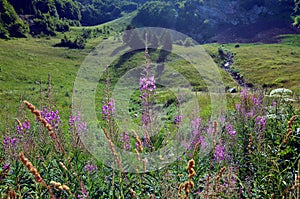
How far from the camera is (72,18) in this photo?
399 ft

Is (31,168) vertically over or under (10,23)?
under

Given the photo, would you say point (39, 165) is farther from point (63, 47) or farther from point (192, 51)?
point (63, 47)

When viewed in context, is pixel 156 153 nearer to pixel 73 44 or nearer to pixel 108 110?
pixel 108 110

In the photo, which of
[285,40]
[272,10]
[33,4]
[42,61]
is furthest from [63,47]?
[272,10]

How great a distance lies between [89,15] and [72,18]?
83.6 feet

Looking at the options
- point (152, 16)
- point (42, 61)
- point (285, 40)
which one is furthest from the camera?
point (152, 16)

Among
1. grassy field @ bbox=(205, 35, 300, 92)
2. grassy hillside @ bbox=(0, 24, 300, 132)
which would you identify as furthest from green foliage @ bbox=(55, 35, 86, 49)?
grassy field @ bbox=(205, 35, 300, 92)

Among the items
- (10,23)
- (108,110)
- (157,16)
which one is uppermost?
(157,16)

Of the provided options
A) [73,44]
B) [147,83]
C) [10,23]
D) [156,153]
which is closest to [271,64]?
[73,44]

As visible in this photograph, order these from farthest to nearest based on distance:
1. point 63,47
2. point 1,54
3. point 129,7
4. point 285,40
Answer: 1. point 129,7
2. point 285,40
3. point 63,47
4. point 1,54

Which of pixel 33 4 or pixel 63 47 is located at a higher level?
pixel 33 4

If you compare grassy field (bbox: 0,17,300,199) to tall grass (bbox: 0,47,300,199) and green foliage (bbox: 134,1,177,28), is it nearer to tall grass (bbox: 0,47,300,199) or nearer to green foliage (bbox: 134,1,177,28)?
tall grass (bbox: 0,47,300,199)

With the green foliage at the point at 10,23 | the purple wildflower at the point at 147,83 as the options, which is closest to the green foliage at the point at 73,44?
the green foliage at the point at 10,23

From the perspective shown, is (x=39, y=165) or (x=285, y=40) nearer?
(x=39, y=165)
